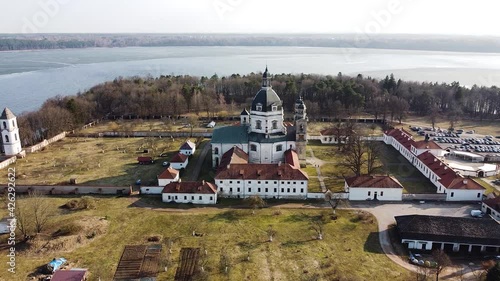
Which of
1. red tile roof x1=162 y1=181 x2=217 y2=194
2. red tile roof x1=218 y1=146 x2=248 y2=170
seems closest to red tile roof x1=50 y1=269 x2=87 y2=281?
red tile roof x1=162 y1=181 x2=217 y2=194

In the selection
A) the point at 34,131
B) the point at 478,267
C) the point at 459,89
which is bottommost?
the point at 478,267

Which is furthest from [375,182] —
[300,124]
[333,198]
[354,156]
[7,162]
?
[7,162]

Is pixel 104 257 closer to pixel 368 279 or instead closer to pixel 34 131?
pixel 368 279

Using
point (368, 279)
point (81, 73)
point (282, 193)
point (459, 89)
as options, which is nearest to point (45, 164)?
point (282, 193)

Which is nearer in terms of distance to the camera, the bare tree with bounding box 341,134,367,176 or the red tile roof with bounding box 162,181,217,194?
the red tile roof with bounding box 162,181,217,194

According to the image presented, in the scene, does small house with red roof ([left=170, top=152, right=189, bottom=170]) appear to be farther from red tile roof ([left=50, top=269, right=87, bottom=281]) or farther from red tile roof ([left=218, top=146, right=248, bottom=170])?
red tile roof ([left=50, top=269, right=87, bottom=281])

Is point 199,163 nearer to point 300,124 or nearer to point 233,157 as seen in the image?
point 233,157
